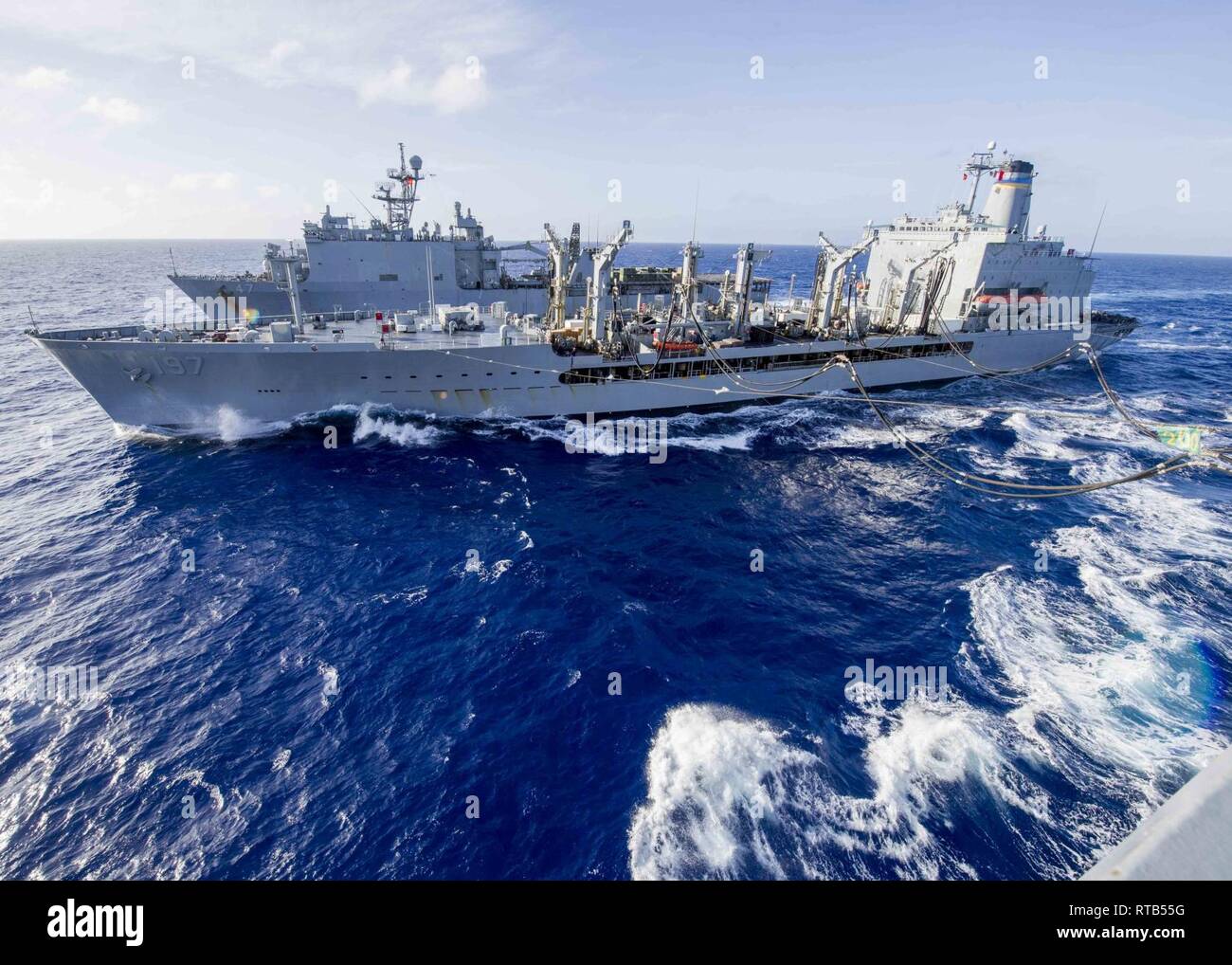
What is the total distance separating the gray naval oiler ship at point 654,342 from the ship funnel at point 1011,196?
0.15m

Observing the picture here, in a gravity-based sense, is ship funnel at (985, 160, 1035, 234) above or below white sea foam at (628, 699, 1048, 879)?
above

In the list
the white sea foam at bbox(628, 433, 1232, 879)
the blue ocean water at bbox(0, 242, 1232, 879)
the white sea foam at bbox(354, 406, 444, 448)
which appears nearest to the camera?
the white sea foam at bbox(628, 433, 1232, 879)

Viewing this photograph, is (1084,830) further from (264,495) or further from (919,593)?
(264,495)

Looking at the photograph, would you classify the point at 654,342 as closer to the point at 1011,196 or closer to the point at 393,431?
the point at 393,431

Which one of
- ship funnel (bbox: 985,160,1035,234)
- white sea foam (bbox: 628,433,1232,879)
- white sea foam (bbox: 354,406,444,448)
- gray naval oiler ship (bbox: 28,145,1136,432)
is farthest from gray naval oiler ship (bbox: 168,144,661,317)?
ship funnel (bbox: 985,160,1035,234)

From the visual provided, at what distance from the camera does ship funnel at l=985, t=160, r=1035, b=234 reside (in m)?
50.9

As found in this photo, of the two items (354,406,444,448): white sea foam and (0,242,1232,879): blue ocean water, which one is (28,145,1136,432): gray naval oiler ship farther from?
(0,242,1232,879): blue ocean water

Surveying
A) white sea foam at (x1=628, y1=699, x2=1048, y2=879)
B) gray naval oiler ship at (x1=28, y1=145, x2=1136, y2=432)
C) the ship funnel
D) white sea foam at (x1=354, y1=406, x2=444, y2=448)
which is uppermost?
the ship funnel

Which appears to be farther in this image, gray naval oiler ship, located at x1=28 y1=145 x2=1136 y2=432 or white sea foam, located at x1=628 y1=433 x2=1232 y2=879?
gray naval oiler ship, located at x1=28 y1=145 x2=1136 y2=432

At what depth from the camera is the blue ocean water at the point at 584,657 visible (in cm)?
1302

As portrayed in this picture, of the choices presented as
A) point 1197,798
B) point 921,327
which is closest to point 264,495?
point 1197,798

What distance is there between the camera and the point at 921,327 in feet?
153

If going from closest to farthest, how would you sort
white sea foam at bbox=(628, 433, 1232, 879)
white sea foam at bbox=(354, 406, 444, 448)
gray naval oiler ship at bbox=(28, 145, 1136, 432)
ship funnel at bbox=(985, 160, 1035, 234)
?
white sea foam at bbox=(628, 433, 1232, 879) → gray naval oiler ship at bbox=(28, 145, 1136, 432) → white sea foam at bbox=(354, 406, 444, 448) → ship funnel at bbox=(985, 160, 1035, 234)

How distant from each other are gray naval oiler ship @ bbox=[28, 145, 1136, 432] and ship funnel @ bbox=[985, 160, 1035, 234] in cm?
15
